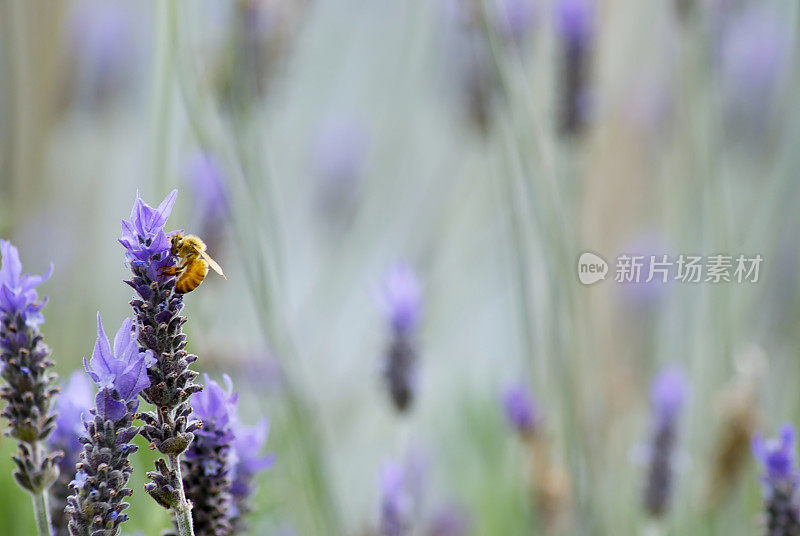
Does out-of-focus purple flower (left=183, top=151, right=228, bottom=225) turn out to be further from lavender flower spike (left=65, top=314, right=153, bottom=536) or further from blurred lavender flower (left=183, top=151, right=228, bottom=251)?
lavender flower spike (left=65, top=314, right=153, bottom=536)

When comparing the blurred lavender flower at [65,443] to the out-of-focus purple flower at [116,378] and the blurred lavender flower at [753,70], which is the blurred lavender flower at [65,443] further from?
the blurred lavender flower at [753,70]

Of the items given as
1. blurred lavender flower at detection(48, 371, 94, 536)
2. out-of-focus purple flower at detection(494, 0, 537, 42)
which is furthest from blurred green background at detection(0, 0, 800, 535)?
blurred lavender flower at detection(48, 371, 94, 536)

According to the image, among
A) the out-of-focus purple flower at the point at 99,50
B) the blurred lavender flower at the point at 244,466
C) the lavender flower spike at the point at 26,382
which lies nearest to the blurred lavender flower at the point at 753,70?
the out-of-focus purple flower at the point at 99,50

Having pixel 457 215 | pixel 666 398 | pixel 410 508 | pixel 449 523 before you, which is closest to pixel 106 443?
pixel 410 508

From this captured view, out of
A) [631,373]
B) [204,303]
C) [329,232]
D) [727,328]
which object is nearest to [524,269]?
[727,328]

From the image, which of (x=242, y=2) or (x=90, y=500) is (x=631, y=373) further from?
(x=90, y=500)
